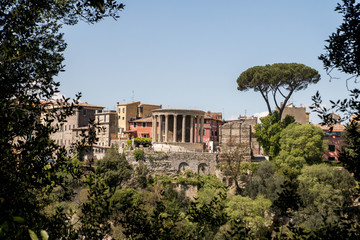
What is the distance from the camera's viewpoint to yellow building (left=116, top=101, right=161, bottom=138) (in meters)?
69.6

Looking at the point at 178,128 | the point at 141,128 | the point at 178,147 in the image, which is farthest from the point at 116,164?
the point at 141,128

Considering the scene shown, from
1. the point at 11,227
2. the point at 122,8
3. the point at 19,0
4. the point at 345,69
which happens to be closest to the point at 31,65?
the point at 19,0

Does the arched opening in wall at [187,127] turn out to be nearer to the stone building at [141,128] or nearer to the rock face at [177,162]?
the rock face at [177,162]

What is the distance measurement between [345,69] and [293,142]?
3949 centimetres

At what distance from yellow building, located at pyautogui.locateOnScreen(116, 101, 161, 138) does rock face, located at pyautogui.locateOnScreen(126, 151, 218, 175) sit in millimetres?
16767

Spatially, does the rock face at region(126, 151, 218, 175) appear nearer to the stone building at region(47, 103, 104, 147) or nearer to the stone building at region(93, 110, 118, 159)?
the stone building at region(93, 110, 118, 159)

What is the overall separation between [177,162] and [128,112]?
20.5 m

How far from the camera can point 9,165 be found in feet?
25.9

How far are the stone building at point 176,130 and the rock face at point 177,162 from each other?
93.1 inches

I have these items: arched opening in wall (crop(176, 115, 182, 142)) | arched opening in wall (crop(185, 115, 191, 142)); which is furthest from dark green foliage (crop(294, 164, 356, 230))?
arched opening in wall (crop(176, 115, 182, 142))

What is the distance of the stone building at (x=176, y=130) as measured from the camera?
5534 centimetres

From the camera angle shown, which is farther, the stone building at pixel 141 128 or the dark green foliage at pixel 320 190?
the stone building at pixel 141 128

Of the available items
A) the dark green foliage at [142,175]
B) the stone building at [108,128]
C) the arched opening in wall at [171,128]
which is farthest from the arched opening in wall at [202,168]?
the stone building at [108,128]

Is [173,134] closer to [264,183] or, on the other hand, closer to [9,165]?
[264,183]
